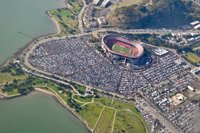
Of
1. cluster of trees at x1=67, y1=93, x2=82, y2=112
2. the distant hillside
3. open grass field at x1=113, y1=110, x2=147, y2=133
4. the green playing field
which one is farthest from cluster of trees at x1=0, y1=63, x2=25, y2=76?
the distant hillside

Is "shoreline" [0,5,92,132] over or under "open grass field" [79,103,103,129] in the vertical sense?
over

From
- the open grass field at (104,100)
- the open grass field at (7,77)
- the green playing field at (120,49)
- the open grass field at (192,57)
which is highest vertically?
the open grass field at (7,77)

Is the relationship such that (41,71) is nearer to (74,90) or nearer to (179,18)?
(74,90)

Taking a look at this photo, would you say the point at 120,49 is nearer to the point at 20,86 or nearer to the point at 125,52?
the point at 125,52

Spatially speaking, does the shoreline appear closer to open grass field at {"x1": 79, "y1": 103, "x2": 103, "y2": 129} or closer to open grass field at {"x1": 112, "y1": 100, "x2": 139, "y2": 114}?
open grass field at {"x1": 79, "y1": 103, "x2": 103, "y2": 129}

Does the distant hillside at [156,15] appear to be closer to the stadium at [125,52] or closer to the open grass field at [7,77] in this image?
the stadium at [125,52]

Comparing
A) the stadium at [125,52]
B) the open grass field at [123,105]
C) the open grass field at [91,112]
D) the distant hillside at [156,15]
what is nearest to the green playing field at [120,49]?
the stadium at [125,52]

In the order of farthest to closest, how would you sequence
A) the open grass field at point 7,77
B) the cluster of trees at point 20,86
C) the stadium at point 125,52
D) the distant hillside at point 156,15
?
the distant hillside at point 156,15 → the stadium at point 125,52 → the open grass field at point 7,77 → the cluster of trees at point 20,86
